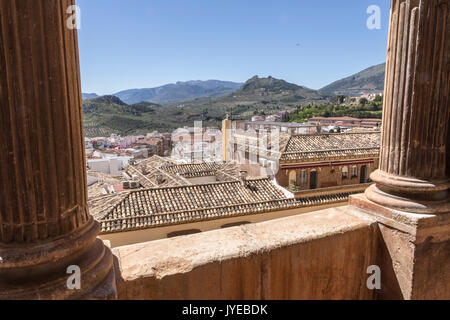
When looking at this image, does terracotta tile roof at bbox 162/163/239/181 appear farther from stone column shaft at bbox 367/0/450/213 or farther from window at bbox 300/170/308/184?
stone column shaft at bbox 367/0/450/213

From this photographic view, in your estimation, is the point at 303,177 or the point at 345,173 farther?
the point at 345,173

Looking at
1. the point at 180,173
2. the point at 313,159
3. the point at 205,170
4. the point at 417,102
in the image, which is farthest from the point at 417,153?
the point at 205,170

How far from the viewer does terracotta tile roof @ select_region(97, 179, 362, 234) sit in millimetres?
10328

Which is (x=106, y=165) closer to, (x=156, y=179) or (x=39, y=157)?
(x=156, y=179)

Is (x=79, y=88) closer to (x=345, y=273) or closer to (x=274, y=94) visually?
(x=345, y=273)

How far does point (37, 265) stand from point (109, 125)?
66634mm

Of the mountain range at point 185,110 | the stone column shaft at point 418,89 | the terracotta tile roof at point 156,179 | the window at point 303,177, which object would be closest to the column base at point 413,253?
the stone column shaft at point 418,89

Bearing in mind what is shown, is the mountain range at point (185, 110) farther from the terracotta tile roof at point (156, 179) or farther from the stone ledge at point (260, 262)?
the stone ledge at point (260, 262)

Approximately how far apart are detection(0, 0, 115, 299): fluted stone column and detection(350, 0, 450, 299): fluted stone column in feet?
7.05

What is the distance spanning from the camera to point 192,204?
38.8 feet

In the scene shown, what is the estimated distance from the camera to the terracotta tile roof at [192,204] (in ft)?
33.9

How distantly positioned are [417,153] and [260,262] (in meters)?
1.53

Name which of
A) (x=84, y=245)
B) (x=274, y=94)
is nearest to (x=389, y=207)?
(x=84, y=245)

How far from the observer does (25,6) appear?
53.0 inches
